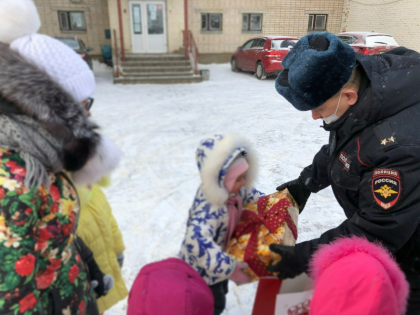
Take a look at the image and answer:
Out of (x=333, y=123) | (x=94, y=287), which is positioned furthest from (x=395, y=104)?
(x=94, y=287)

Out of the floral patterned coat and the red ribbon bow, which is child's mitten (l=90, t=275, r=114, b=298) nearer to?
the floral patterned coat

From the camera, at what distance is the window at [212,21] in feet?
2.72

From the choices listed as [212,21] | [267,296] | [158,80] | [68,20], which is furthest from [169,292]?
[68,20]

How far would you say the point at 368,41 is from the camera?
705mm

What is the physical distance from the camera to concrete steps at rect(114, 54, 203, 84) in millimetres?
1445

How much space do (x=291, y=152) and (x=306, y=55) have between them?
1.11 feet

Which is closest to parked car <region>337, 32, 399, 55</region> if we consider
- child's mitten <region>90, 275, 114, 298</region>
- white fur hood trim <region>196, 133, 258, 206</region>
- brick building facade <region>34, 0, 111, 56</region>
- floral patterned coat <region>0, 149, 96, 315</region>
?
white fur hood trim <region>196, 133, 258, 206</region>

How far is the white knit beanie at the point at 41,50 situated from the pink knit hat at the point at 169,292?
1.84 ft

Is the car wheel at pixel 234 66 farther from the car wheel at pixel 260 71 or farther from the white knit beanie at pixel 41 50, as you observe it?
the white knit beanie at pixel 41 50

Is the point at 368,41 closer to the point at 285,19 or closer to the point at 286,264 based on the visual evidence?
the point at 285,19

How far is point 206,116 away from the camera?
1228 mm

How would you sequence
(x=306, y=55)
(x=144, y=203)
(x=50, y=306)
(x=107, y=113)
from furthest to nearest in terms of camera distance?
(x=144, y=203), (x=107, y=113), (x=50, y=306), (x=306, y=55)

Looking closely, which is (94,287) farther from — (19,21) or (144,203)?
(144,203)

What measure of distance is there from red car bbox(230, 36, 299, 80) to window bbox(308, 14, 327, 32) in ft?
0.27
